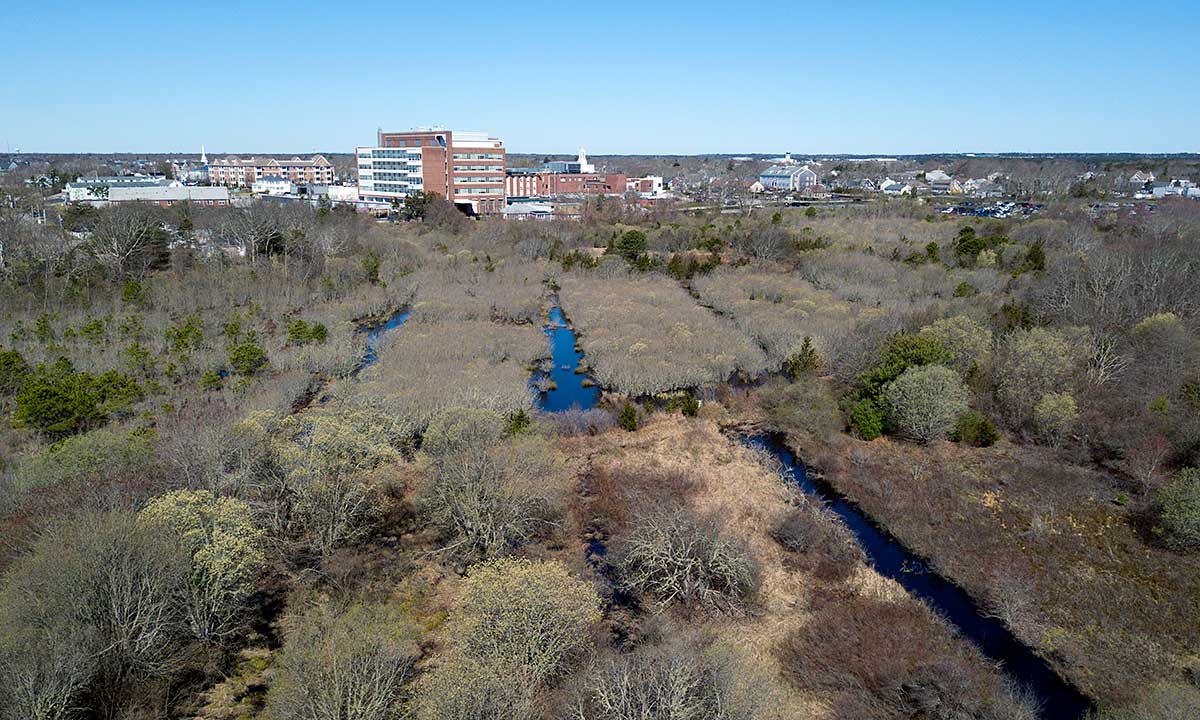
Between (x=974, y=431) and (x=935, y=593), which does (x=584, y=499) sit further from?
(x=974, y=431)

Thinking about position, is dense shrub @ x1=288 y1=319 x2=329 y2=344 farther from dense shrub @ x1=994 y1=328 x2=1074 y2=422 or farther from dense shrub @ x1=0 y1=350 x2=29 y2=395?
dense shrub @ x1=994 y1=328 x2=1074 y2=422

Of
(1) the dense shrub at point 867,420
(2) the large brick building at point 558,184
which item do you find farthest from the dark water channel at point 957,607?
(2) the large brick building at point 558,184

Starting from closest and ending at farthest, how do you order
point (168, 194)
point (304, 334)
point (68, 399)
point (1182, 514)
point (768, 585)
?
point (768, 585)
point (1182, 514)
point (68, 399)
point (304, 334)
point (168, 194)

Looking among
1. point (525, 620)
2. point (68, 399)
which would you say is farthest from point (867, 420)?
point (68, 399)

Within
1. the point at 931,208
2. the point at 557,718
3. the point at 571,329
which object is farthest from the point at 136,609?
the point at 931,208

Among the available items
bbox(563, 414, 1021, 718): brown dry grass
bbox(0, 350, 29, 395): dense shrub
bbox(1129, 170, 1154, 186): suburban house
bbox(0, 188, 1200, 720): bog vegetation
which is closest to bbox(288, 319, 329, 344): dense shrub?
bbox(0, 188, 1200, 720): bog vegetation
